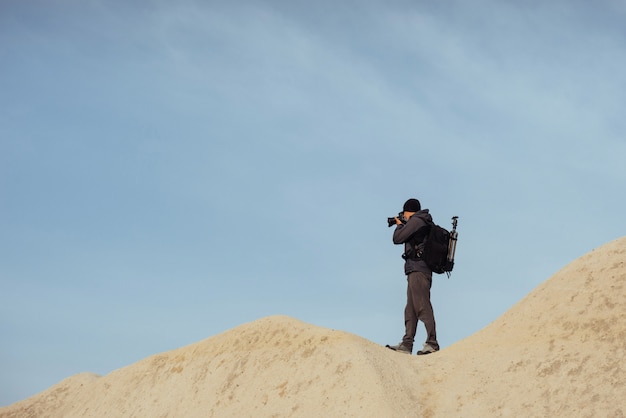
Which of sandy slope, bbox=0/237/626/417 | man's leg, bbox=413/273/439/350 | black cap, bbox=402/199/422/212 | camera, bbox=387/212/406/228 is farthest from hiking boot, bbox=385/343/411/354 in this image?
black cap, bbox=402/199/422/212

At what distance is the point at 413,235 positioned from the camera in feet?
51.1

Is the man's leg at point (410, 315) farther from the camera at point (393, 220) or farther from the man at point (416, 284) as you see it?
the camera at point (393, 220)

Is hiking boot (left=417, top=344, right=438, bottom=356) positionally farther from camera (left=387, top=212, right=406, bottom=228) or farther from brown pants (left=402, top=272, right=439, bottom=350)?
camera (left=387, top=212, right=406, bottom=228)

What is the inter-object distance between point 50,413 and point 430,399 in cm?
1040

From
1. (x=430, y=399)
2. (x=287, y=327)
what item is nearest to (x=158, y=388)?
(x=287, y=327)

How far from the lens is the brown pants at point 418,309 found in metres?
15.4

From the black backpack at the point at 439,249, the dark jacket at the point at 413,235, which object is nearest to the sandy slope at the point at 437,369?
the black backpack at the point at 439,249

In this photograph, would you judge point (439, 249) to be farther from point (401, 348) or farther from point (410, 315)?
point (401, 348)

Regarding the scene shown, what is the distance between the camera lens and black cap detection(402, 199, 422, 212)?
53.2 feet

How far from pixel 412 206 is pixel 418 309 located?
2211 millimetres

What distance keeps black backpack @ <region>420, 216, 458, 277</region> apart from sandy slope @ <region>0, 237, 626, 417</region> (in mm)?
1549

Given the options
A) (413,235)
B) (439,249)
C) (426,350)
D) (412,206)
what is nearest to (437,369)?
(426,350)

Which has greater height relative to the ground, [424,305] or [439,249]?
[439,249]

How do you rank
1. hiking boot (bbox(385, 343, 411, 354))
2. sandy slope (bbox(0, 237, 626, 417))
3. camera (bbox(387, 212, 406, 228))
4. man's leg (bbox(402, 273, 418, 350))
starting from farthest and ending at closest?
camera (bbox(387, 212, 406, 228))
man's leg (bbox(402, 273, 418, 350))
hiking boot (bbox(385, 343, 411, 354))
sandy slope (bbox(0, 237, 626, 417))
